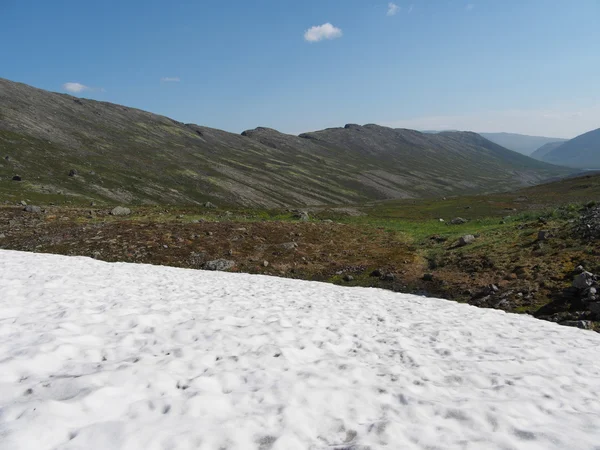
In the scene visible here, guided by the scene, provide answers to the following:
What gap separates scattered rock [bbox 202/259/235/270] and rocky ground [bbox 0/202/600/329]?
0.08 metres

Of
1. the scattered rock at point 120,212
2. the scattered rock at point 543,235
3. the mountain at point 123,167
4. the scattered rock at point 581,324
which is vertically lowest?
the scattered rock at point 581,324

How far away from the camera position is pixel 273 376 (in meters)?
7.29

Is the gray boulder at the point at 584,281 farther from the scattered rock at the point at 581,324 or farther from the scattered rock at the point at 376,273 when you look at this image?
the scattered rock at the point at 376,273

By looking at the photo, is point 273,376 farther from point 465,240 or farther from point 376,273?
point 465,240

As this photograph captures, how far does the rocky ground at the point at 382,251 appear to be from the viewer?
1719 centimetres

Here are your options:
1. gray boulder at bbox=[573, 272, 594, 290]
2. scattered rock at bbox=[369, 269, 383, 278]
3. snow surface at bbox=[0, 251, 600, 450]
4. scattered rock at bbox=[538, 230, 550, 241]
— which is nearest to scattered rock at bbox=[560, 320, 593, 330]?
snow surface at bbox=[0, 251, 600, 450]

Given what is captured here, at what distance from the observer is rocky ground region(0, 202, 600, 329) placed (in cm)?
1719

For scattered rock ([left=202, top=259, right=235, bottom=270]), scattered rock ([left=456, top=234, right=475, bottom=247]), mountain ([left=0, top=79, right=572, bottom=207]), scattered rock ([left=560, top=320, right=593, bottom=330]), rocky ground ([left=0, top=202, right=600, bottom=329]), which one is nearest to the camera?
scattered rock ([left=560, top=320, right=593, bottom=330])

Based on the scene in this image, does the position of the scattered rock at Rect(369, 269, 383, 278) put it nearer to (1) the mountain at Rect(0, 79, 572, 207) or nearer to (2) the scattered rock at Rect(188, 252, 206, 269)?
(2) the scattered rock at Rect(188, 252, 206, 269)

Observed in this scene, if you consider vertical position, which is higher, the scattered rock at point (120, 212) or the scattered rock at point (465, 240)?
the scattered rock at point (120, 212)

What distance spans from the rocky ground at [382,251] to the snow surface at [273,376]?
16.1ft

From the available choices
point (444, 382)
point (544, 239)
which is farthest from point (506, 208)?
point (444, 382)

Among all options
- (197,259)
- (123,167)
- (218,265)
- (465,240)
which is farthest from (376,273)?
(123,167)

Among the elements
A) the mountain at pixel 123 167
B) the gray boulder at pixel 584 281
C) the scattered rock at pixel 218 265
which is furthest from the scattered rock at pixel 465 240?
the mountain at pixel 123 167
